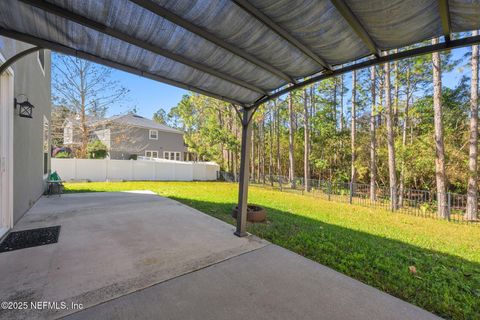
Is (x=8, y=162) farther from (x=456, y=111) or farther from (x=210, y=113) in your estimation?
(x=456, y=111)

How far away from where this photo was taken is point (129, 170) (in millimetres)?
14078

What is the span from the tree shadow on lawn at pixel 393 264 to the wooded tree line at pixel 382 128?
17.6 feet

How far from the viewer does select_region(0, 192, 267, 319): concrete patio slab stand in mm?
2180

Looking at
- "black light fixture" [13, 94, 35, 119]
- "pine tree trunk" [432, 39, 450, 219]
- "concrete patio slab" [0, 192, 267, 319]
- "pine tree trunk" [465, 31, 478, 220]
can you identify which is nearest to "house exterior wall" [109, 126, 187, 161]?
"concrete patio slab" [0, 192, 267, 319]

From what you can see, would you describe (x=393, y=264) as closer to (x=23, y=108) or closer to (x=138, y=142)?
(x=23, y=108)

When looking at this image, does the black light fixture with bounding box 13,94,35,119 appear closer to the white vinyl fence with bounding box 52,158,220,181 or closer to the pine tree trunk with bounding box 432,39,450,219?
the white vinyl fence with bounding box 52,158,220,181

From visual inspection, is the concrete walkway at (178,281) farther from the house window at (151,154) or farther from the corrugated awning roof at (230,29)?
the house window at (151,154)

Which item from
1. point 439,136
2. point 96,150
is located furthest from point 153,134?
point 439,136

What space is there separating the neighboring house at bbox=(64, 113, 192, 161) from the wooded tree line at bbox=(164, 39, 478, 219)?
138 inches

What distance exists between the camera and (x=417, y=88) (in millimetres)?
11523

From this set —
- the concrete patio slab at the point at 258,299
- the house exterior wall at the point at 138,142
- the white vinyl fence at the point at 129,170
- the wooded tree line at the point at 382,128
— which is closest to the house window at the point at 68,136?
the house exterior wall at the point at 138,142

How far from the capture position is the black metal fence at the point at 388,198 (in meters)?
7.78

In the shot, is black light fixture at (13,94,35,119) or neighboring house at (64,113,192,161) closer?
black light fixture at (13,94,35,119)

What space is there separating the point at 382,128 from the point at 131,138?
57.0ft
